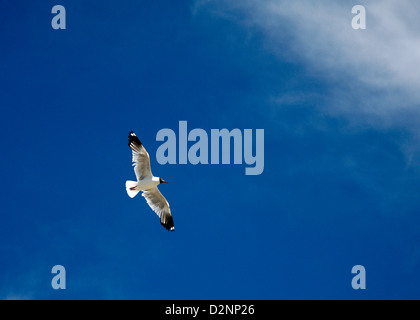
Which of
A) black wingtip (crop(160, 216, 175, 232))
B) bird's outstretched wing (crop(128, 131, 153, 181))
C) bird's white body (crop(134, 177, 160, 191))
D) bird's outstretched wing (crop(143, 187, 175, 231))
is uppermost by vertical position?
bird's outstretched wing (crop(128, 131, 153, 181))


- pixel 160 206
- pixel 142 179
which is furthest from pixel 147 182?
pixel 160 206

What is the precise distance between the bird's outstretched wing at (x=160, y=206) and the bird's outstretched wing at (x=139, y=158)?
0.77 metres

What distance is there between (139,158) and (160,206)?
1887 millimetres

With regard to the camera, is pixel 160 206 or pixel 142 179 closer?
pixel 142 179

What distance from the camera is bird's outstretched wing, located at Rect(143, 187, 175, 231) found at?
701 inches

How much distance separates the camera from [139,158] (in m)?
17.0

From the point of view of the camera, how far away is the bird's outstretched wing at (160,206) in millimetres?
17812

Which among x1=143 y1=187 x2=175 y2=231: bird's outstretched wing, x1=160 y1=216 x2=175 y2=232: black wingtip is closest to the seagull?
x1=143 y1=187 x2=175 y2=231: bird's outstretched wing

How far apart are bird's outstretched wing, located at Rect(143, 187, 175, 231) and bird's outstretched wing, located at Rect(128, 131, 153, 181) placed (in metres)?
0.77

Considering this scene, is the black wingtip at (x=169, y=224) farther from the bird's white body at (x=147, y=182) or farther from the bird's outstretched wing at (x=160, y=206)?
the bird's white body at (x=147, y=182)

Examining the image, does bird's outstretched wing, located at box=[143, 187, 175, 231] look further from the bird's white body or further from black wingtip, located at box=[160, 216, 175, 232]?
the bird's white body

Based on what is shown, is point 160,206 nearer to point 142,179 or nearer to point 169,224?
point 169,224

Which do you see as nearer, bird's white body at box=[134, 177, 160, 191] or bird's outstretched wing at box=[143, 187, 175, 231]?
bird's white body at box=[134, 177, 160, 191]
